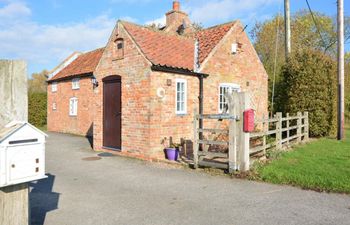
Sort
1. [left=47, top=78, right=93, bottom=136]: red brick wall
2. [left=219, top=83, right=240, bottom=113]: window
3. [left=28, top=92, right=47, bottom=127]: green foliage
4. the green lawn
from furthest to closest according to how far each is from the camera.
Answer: [left=28, top=92, right=47, bottom=127]: green foliage < [left=47, top=78, right=93, bottom=136]: red brick wall < [left=219, top=83, right=240, bottom=113]: window < the green lawn

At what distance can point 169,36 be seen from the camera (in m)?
12.7

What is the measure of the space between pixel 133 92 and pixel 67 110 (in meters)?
11.6


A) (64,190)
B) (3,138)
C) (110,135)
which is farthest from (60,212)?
(110,135)

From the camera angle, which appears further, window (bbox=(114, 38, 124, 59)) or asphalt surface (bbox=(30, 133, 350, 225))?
window (bbox=(114, 38, 124, 59))

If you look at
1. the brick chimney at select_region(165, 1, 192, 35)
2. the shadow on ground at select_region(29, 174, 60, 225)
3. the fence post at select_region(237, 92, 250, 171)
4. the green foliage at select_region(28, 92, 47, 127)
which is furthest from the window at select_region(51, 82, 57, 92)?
the fence post at select_region(237, 92, 250, 171)

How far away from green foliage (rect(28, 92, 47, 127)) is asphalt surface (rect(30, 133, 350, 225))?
1874 centimetres

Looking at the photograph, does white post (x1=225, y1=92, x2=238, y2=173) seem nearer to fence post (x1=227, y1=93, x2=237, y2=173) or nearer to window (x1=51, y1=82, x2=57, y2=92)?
fence post (x1=227, y1=93, x2=237, y2=173)

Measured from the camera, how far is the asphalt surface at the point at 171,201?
15.6 feet

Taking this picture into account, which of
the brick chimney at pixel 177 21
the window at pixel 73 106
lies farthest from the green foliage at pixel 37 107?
the brick chimney at pixel 177 21

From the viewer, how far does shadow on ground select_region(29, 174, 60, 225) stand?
4.86m

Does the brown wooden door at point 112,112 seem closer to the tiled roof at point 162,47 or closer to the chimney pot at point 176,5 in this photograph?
the tiled roof at point 162,47

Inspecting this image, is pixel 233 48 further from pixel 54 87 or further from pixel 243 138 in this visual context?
pixel 54 87

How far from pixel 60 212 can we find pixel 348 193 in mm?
5598

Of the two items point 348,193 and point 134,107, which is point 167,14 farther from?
point 348,193
